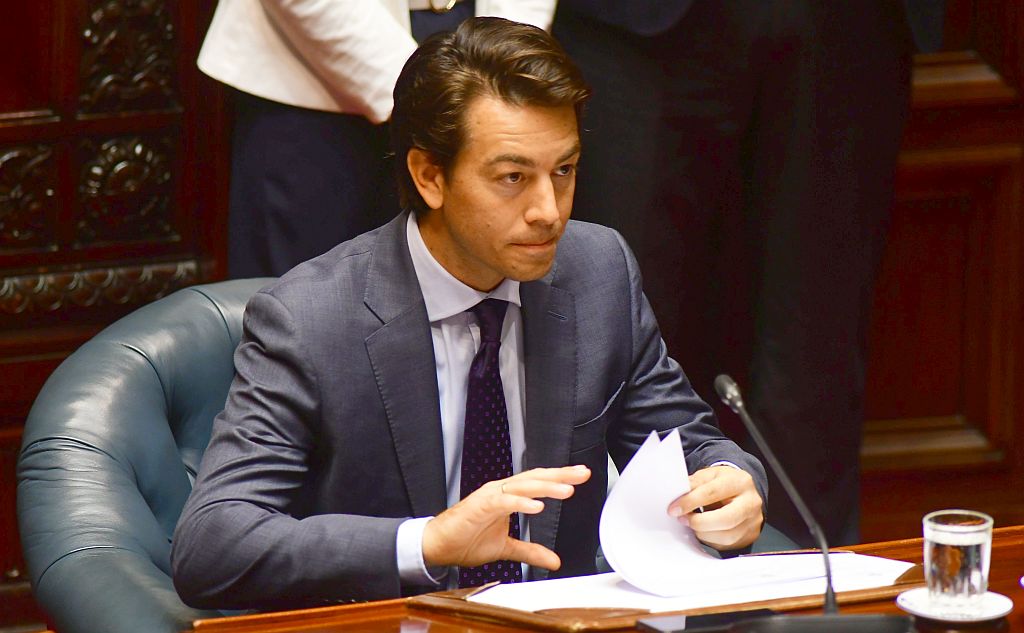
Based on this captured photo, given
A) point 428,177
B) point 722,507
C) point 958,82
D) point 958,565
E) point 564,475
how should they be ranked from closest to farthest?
point 958,565
point 564,475
point 722,507
point 428,177
point 958,82

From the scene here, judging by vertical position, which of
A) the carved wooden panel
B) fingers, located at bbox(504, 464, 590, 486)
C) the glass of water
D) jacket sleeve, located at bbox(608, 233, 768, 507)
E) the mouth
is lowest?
the carved wooden panel

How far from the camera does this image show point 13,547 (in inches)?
113

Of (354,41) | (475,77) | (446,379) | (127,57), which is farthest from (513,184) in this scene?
(127,57)

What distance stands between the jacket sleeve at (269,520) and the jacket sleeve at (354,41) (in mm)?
634

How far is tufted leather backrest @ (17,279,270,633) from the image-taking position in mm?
1737

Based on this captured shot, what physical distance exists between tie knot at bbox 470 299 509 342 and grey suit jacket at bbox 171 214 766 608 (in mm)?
40

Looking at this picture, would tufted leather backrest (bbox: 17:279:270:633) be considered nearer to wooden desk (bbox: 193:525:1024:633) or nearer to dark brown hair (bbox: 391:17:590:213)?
wooden desk (bbox: 193:525:1024:633)

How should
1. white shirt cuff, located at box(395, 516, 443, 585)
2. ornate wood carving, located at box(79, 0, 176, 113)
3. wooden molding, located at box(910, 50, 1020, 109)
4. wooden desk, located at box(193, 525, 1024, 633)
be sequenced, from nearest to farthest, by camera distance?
1. wooden desk, located at box(193, 525, 1024, 633)
2. white shirt cuff, located at box(395, 516, 443, 585)
3. ornate wood carving, located at box(79, 0, 176, 113)
4. wooden molding, located at box(910, 50, 1020, 109)

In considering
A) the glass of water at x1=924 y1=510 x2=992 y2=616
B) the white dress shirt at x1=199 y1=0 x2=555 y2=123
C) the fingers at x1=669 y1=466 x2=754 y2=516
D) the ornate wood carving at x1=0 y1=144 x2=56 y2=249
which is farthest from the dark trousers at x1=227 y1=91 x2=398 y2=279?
the glass of water at x1=924 y1=510 x2=992 y2=616

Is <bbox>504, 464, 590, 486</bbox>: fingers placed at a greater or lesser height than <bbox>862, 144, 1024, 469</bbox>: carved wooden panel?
greater

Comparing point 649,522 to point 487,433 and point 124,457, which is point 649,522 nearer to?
point 487,433

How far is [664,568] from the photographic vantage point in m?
1.57

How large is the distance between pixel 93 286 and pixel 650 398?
1253 mm

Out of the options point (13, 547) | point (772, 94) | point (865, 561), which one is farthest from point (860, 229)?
point (13, 547)
